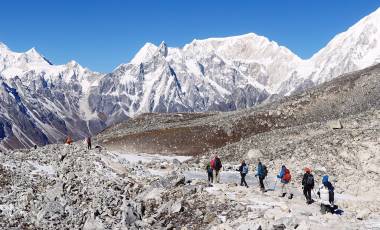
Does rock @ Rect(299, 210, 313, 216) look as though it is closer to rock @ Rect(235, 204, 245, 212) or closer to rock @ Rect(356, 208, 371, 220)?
rock @ Rect(356, 208, 371, 220)

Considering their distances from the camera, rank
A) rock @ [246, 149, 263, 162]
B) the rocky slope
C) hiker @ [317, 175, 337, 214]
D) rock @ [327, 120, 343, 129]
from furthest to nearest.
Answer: rock @ [327, 120, 343, 129] → rock @ [246, 149, 263, 162] → hiker @ [317, 175, 337, 214] → the rocky slope

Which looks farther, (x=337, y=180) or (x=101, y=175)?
(x=337, y=180)

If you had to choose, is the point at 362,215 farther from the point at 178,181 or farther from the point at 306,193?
the point at 178,181

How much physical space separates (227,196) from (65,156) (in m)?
20.5

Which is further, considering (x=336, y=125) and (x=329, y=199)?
(x=336, y=125)

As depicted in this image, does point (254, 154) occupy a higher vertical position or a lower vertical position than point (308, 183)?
higher

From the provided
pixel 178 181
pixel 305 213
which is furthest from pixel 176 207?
pixel 305 213

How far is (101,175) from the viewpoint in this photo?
159 feet

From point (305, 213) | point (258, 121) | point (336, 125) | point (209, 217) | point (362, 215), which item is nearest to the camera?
point (305, 213)

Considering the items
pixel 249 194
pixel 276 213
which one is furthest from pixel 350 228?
pixel 249 194

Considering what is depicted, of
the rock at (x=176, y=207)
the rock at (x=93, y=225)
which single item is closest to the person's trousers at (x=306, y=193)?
the rock at (x=176, y=207)

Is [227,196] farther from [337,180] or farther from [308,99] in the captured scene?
[308,99]

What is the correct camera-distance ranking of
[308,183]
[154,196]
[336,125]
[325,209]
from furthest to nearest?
1. [336,125]
2. [154,196]
3. [308,183]
4. [325,209]

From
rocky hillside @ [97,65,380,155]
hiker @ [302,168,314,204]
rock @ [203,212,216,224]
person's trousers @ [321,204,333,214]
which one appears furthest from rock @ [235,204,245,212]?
rocky hillside @ [97,65,380,155]
